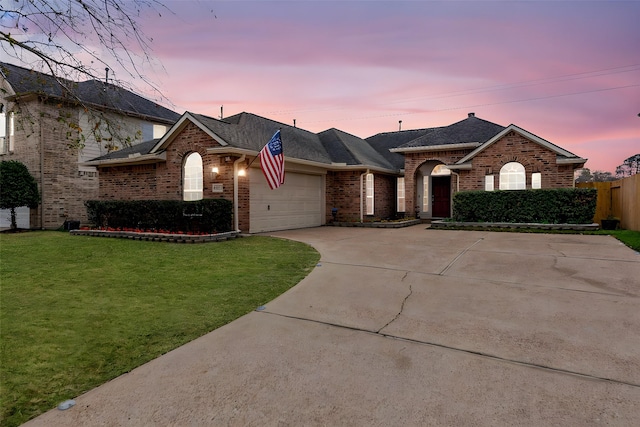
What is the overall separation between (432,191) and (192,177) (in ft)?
40.0

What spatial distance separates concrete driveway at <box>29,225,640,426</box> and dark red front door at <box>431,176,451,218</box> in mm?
12918

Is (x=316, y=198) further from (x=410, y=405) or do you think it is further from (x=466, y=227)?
(x=410, y=405)

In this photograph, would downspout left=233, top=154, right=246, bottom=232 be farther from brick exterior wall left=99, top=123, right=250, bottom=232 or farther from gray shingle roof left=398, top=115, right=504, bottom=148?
gray shingle roof left=398, top=115, right=504, bottom=148

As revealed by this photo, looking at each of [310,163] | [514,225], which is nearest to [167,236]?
[310,163]

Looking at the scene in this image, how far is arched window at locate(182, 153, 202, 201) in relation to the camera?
41.6ft

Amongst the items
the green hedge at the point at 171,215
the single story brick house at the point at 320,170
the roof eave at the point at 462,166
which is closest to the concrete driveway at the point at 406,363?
the green hedge at the point at 171,215

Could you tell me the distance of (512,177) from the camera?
14.4 meters

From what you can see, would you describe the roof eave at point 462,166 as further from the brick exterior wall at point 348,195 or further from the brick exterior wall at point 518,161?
the brick exterior wall at point 348,195

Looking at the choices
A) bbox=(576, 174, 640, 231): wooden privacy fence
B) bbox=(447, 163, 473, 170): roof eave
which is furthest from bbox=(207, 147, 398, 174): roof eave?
bbox=(576, 174, 640, 231): wooden privacy fence

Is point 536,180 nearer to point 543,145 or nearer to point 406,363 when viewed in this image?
point 543,145

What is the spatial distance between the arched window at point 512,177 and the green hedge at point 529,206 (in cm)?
160

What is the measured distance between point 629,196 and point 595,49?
534cm

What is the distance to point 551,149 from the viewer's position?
13422 mm

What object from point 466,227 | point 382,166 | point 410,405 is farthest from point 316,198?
point 410,405
